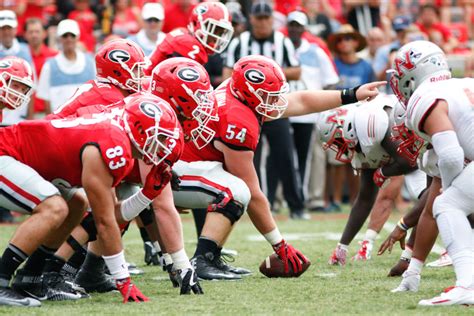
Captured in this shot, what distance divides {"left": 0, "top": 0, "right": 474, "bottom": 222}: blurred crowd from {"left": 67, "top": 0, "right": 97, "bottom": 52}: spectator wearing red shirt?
0.01 m

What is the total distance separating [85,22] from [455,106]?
8.09m

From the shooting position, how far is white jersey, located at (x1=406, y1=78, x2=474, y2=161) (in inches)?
193

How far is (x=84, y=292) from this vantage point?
18.1ft

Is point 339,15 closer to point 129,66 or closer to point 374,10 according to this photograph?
point 374,10

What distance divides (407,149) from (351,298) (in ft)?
4.02

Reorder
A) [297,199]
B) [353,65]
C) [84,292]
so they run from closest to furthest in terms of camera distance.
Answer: [84,292], [297,199], [353,65]

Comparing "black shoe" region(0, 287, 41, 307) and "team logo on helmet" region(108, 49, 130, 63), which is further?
"team logo on helmet" region(108, 49, 130, 63)

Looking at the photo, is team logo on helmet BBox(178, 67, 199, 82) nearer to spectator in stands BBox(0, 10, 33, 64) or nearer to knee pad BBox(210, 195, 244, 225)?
knee pad BBox(210, 195, 244, 225)

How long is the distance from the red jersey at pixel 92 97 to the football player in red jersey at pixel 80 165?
0.73 meters

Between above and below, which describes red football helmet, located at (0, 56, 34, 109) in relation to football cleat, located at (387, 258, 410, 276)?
above

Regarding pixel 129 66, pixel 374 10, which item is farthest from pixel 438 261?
pixel 374 10

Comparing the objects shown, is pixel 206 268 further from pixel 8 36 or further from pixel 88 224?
pixel 8 36

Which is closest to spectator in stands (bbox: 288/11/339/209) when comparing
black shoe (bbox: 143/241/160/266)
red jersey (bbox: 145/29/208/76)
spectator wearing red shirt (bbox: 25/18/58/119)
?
spectator wearing red shirt (bbox: 25/18/58/119)

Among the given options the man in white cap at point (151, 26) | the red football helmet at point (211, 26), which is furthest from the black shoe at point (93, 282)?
the man in white cap at point (151, 26)
